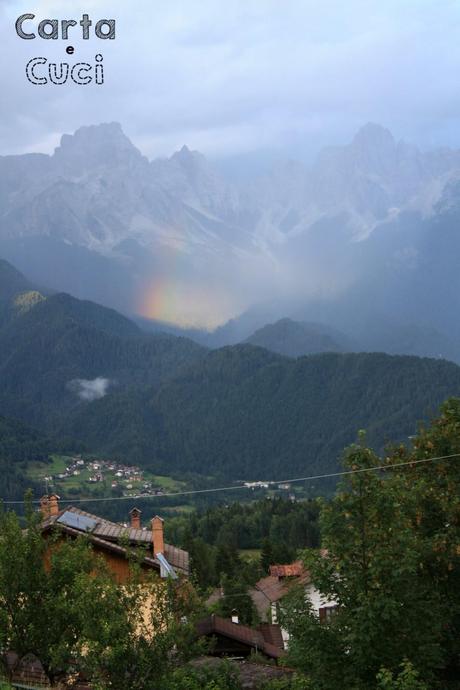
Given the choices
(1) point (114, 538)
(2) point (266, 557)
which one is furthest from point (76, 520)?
(2) point (266, 557)

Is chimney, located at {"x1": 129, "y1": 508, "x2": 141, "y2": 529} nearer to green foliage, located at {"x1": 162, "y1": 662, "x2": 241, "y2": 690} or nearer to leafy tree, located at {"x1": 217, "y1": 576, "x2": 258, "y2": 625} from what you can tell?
leafy tree, located at {"x1": 217, "y1": 576, "x2": 258, "y2": 625}

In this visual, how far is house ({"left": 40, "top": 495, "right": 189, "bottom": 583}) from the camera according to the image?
34.6 m

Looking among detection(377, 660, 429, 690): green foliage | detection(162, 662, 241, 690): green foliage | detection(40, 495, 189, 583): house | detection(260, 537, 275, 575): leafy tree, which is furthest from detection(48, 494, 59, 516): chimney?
detection(260, 537, 275, 575): leafy tree

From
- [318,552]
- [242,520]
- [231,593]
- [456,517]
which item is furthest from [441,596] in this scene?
[242,520]

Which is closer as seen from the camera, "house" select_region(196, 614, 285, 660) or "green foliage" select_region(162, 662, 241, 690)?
"green foliage" select_region(162, 662, 241, 690)

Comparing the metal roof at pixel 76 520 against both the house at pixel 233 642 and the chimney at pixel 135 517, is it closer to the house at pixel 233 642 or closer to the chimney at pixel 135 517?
the chimney at pixel 135 517

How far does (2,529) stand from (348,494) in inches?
329

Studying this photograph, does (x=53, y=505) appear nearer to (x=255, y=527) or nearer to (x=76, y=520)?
(x=76, y=520)

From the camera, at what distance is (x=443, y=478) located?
31.1 meters

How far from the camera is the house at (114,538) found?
34.6 m

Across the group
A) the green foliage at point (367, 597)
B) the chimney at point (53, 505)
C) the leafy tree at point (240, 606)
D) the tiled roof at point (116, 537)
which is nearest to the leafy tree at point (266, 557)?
the leafy tree at point (240, 606)

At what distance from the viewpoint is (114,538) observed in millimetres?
38344

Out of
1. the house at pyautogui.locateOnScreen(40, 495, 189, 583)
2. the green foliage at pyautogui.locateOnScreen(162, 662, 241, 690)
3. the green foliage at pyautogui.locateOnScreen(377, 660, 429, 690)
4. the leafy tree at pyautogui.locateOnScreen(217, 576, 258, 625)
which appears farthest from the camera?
the leafy tree at pyautogui.locateOnScreen(217, 576, 258, 625)

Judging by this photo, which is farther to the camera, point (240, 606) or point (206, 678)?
point (240, 606)
